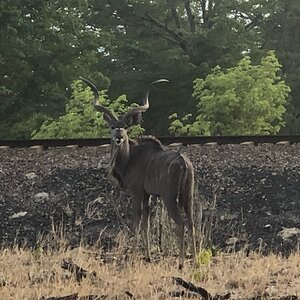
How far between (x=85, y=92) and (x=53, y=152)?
7.33m

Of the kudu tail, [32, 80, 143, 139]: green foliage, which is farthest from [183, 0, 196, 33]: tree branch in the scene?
the kudu tail

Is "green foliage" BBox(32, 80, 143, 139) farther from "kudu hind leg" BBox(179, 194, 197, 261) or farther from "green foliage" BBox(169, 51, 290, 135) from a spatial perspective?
"kudu hind leg" BBox(179, 194, 197, 261)

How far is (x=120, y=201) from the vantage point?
1138 centimetres

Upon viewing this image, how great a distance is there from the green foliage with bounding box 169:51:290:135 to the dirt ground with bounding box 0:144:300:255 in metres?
9.95

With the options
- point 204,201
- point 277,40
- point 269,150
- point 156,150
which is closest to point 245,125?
point 269,150

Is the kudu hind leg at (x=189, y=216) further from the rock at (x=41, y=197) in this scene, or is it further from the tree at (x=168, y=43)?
the tree at (x=168, y=43)

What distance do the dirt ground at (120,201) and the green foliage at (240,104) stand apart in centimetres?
995

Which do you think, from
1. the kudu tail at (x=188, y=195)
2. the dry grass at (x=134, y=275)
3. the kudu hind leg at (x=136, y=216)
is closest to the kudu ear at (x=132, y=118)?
the kudu hind leg at (x=136, y=216)

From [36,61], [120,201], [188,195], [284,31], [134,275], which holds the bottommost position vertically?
[134,275]

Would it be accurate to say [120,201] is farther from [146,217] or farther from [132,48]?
[132,48]

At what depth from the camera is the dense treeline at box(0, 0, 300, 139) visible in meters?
28.0

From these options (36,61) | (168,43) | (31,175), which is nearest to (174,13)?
(168,43)

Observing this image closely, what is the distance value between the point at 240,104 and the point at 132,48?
46.2 feet

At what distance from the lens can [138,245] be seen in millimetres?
9195
